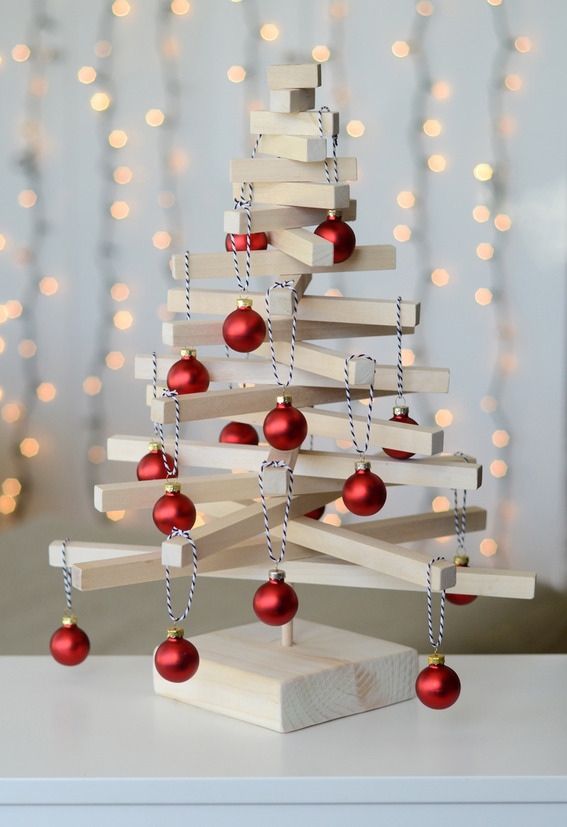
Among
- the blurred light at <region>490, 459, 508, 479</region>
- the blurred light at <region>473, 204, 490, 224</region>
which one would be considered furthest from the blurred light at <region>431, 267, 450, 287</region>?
the blurred light at <region>490, 459, 508, 479</region>

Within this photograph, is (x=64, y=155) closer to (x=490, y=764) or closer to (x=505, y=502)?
(x=505, y=502)

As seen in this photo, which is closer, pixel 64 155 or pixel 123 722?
pixel 123 722

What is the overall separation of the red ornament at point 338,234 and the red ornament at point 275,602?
0.27 meters

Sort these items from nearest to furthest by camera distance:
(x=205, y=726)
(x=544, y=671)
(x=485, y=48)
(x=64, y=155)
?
(x=205, y=726) → (x=544, y=671) → (x=485, y=48) → (x=64, y=155)

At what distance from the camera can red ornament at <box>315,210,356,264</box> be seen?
36.9 inches

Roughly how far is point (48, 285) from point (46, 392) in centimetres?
22

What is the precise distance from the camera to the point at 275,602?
891 millimetres

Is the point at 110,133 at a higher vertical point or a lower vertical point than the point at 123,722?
higher

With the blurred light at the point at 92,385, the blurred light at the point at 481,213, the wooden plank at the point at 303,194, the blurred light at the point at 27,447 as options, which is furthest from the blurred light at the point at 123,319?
the wooden plank at the point at 303,194

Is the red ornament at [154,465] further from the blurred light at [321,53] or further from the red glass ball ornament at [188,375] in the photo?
the blurred light at [321,53]

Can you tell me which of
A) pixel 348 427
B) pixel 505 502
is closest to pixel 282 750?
pixel 348 427

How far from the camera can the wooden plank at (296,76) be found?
0.94m

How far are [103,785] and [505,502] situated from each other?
1443mm

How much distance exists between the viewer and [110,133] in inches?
86.2
